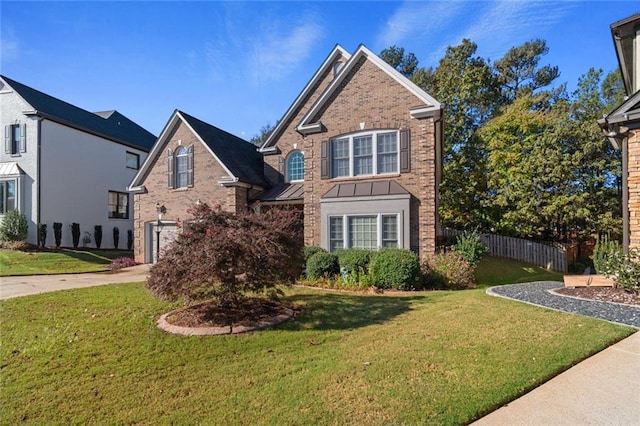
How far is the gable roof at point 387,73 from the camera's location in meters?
12.8

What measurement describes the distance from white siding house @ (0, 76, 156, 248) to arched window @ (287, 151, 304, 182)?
47.1 feet

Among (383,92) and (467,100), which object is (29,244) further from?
(467,100)

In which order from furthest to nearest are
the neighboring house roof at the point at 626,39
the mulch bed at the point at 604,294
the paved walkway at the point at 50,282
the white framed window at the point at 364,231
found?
the white framed window at the point at 364,231, the neighboring house roof at the point at 626,39, the paved walkway at the point at 50,282, the mulch bed at the point at 604,294

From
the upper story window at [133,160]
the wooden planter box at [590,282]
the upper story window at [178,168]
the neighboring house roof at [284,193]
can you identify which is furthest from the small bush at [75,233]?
the wooden planter box at [590,282]

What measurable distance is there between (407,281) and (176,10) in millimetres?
10293

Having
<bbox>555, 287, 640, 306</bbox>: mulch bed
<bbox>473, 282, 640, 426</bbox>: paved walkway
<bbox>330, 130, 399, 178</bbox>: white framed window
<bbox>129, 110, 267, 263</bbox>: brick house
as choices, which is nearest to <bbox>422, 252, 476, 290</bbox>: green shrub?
<bbox>555, 287, 640, 306</bbox>: mulch bed

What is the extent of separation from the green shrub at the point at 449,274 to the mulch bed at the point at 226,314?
5.75m

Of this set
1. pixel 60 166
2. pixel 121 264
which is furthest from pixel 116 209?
pixel 121 264

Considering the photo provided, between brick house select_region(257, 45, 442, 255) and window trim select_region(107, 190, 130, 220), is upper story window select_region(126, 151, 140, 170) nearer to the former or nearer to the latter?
window trim select_region(107, 190, 130, 220)

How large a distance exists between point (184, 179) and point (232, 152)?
9.47 ft

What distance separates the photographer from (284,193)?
17.2m

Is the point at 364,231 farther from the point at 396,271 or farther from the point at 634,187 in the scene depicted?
the point at 634,187

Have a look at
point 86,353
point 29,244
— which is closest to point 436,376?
point 86,353

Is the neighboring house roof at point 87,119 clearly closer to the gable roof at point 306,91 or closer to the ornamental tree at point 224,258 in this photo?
the gable roof at point 306,91
